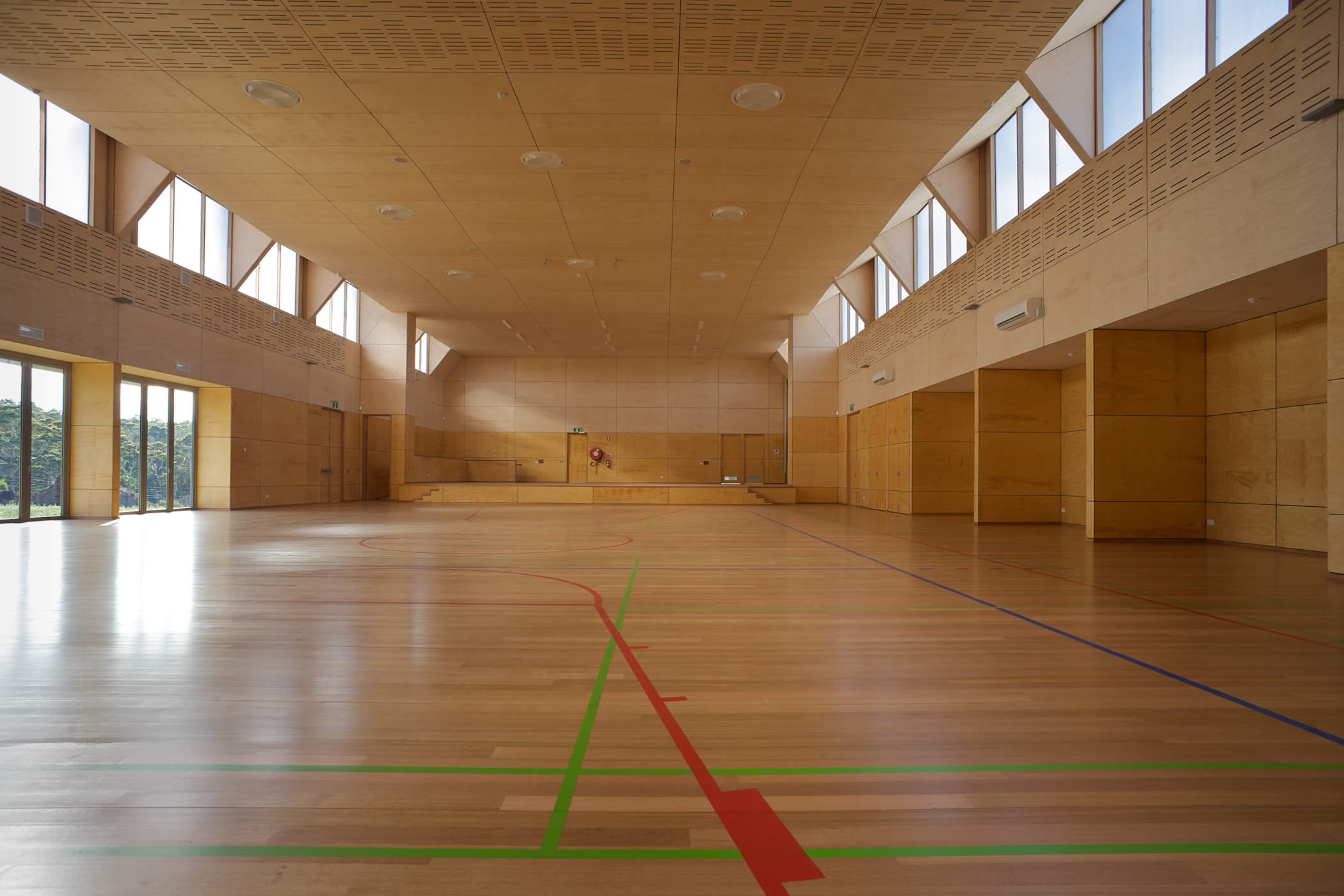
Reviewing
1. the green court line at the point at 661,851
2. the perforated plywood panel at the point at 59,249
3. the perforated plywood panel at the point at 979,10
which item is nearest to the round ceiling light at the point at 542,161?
the perforated plywood panel at the point at 979,10

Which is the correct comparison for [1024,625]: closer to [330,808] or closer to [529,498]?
[330,808]

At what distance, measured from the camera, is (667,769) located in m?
2.28

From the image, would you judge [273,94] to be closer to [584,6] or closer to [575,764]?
[584,6]

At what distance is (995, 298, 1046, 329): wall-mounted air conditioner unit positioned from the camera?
10.9 m

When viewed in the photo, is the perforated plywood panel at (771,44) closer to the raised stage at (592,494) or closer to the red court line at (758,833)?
the red court line at (758,833)

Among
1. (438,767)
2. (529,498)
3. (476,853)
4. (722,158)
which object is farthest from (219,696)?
(529,498)

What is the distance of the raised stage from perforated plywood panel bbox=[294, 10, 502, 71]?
563 inches

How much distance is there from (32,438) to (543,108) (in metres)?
10.6

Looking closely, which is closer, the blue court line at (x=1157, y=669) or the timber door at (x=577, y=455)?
the blue court line at (x=1157, y=669)

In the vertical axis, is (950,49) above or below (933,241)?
below

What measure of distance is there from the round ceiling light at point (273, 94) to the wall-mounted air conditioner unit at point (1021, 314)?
10.4m

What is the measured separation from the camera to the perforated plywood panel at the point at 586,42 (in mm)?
7098

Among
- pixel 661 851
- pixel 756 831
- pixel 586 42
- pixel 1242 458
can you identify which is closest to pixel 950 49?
pixel 586 42

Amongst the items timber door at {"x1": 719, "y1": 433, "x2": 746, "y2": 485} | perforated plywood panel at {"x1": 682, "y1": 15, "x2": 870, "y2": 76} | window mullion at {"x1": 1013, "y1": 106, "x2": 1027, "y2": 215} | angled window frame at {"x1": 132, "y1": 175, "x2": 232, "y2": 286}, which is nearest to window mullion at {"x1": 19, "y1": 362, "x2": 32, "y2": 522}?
angled window frame at {"x1": 132, "y1": 175, "x2": 232, "y2": 286}
